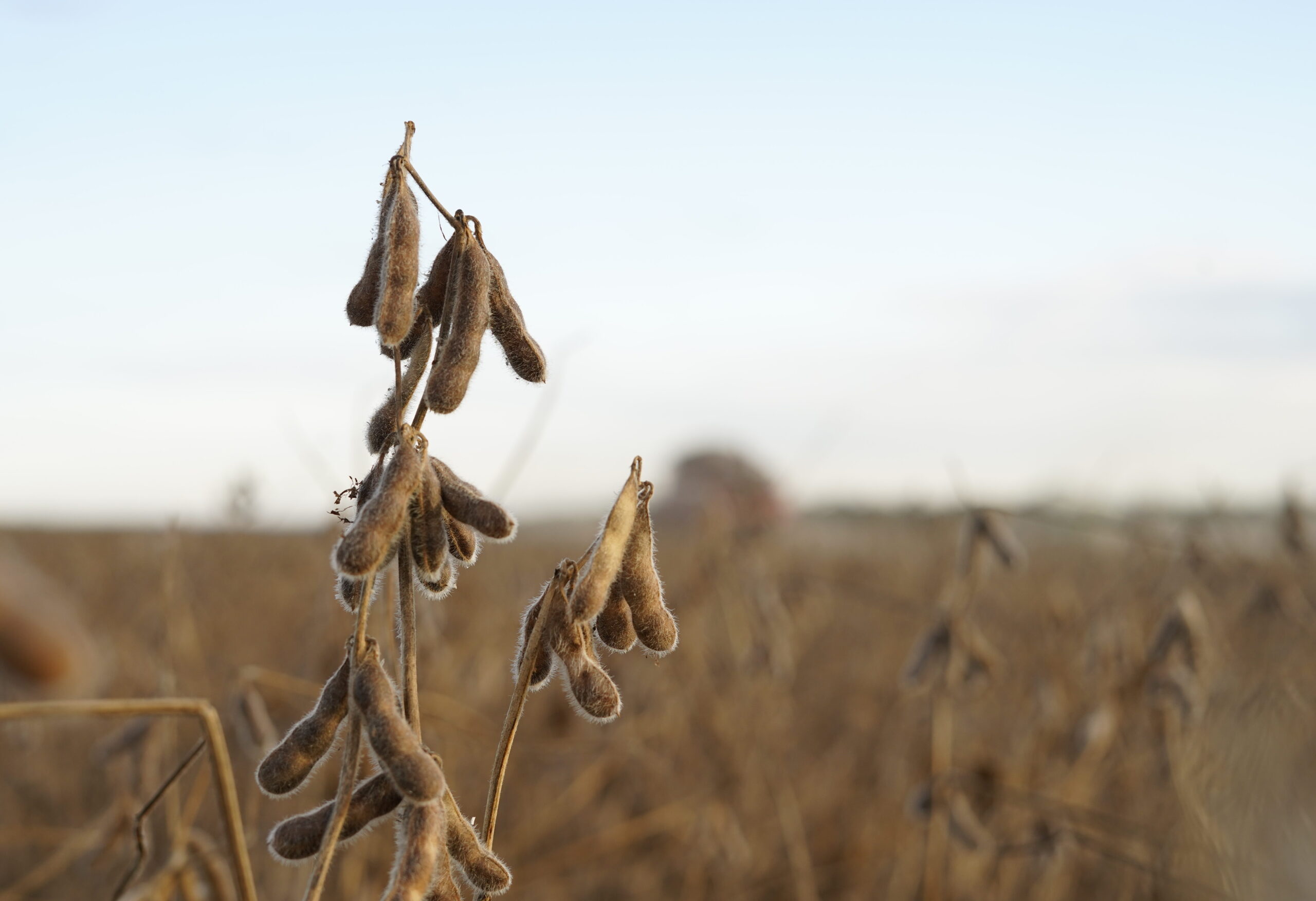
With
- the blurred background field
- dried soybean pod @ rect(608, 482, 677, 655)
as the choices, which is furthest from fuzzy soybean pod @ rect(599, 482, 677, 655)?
the blurred background field

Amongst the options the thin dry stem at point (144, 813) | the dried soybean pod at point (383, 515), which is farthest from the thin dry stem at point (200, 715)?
the dried soybean pod at point (383, 515)

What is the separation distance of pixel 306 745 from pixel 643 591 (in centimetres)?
32

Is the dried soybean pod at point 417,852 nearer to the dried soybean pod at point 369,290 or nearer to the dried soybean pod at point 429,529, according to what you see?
the dried soybean pod at point 429,529

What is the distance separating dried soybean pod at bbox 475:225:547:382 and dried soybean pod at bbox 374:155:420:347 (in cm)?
8

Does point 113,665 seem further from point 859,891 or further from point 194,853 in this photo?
point 194,853

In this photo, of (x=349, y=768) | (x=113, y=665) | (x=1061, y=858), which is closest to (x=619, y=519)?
(x=349, y=768)

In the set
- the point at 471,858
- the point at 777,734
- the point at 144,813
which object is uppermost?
the point at 471,858

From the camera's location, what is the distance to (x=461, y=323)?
928 mm

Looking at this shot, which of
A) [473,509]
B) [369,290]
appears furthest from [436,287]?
[473,509]

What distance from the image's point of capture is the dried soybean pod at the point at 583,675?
938mm

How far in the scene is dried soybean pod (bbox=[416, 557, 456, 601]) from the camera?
3.06ft

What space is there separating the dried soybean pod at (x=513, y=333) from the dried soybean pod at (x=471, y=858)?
39 centimetres

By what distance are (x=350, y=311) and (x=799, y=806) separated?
3.70 meters

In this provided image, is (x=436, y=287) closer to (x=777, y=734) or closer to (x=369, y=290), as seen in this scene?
(x=369, y=290)
